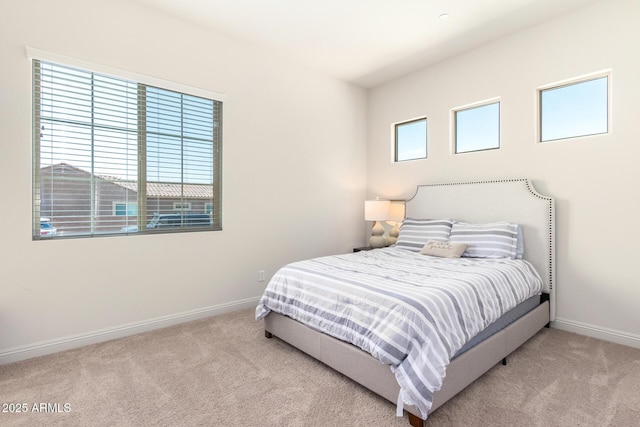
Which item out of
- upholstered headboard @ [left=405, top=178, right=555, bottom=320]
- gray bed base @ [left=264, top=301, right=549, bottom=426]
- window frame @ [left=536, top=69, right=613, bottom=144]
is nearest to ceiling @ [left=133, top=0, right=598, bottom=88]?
window frame @ [left=536, top=69, right=613, bottom=144]

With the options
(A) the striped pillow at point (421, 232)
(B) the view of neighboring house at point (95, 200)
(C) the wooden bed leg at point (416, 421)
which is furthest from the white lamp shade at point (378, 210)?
(C) the wooden bed leg at point (416, 421)

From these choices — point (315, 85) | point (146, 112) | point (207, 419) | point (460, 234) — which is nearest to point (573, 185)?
point (460, 234)

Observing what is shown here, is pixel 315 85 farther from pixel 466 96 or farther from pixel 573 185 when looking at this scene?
pixel 573 185

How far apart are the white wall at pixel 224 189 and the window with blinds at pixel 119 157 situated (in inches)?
3.9

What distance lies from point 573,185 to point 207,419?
3.40 m

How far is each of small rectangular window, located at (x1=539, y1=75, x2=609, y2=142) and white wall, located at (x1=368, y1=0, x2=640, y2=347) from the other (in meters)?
0.12

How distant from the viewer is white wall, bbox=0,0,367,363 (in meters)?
2.35

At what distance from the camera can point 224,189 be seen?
3.36 meters

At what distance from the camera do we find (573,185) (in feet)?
9.55

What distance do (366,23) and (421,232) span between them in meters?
2.19

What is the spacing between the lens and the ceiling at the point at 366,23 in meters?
2.81

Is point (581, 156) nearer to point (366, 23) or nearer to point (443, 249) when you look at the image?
point (443, 249)

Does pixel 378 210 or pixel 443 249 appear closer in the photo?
pixel 443 249

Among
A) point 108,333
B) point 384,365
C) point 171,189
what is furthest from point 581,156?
point 108,333
